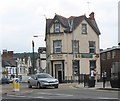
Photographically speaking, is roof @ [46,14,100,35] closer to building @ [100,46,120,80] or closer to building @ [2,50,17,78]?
building @ [100,46,120,80]

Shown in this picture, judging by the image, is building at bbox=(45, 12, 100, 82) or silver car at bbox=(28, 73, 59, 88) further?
building at bbox=(45, 12, 100, 82)

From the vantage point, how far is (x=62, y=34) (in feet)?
209

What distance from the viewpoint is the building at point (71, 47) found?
206 feet

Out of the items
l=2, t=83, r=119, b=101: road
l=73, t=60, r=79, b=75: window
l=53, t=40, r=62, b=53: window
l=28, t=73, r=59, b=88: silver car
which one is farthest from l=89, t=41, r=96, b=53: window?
l=2, t=83, r=119, b=101: road

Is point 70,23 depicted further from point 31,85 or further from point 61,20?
point 31,85

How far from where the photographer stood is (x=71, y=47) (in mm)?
63438

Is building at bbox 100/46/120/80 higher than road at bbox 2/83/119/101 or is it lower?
higher

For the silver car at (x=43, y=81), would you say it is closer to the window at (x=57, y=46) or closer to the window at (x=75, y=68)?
the window at (x=75, y=68)

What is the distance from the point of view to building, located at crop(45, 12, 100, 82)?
62688 mm

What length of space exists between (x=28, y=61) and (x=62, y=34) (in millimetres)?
70063

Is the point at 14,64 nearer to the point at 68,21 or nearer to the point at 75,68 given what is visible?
the point at 68,21

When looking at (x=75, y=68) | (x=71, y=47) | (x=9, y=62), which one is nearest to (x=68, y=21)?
(x=71, y=47)

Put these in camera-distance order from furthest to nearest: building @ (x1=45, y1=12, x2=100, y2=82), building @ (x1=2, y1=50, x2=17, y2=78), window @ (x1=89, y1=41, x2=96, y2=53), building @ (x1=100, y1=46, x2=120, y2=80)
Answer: building @ (x1=2, y1=50, x2=17, y2=78), building @ (x1=100, y1=46, x2=120, y2=80), window @ (x1=89, y1=41, x2=96, y2=53), building @ (x1=45, y1=12, x2=100, y2=82)

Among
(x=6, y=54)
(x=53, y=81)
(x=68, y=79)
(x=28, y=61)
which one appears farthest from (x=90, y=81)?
(x=28, y=61)
